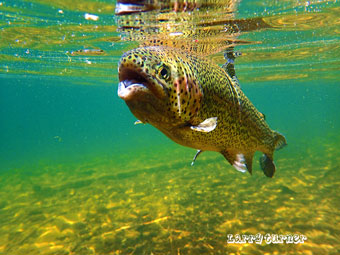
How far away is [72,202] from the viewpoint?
9695mm

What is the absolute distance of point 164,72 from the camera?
8.15 feet

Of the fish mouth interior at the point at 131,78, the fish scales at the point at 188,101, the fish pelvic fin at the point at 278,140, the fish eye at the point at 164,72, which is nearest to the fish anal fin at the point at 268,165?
the fish pelvic fin at the point at 278,140

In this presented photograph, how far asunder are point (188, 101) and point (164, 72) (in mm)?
477

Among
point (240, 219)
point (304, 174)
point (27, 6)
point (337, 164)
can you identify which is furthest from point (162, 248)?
point (337, 164)

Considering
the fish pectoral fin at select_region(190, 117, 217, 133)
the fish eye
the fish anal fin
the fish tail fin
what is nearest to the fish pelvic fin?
the fish tail fin

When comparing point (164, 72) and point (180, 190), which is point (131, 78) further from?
point (180, 190)

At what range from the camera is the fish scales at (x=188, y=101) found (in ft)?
7.68

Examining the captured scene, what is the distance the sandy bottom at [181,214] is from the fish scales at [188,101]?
9.87 ft

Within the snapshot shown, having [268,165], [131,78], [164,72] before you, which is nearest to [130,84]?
[131,78]

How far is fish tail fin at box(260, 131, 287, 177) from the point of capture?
4.83m

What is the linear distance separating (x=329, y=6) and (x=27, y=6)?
461 inches

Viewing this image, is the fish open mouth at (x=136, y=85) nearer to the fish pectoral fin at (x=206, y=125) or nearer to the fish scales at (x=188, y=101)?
the fish scales at (x=188, y=101)

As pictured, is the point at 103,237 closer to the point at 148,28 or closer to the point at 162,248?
the point at 162,248

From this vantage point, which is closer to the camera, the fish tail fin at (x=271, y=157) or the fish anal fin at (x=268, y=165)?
the fish tail fin at (x=271, y=157)
